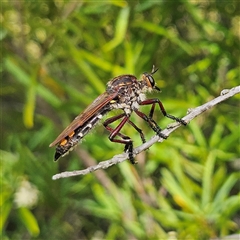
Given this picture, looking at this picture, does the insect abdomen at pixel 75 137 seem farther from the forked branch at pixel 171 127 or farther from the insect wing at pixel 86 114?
the forked branch at pixel 171 127

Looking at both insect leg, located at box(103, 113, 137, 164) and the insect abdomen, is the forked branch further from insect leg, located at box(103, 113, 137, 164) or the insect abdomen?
the insect abdomen

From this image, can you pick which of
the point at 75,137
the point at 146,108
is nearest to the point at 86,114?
the point at 75,137

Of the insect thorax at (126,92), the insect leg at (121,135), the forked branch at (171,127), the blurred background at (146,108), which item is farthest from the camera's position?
the blurred background at (146,108)

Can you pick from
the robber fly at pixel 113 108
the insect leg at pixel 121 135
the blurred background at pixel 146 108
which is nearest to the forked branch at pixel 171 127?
the insect leg at pixel 121 135

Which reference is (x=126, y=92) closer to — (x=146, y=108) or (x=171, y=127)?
(x=146, y=108)

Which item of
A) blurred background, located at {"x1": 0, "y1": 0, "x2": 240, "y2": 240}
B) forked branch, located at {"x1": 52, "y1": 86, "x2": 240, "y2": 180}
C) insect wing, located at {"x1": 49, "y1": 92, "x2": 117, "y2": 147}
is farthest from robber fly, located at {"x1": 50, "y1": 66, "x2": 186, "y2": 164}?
forked branch, located at {"x1": 52, "y1": 86, "x2": 240, "y2": 180}

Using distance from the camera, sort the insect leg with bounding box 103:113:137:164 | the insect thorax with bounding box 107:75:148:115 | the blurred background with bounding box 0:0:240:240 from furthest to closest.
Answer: the blurred background with bounding box 0:0:240:240 < the insect thorax with bounding box 107:75:148:115 < the insect leg with bounding box 103:113:137:164

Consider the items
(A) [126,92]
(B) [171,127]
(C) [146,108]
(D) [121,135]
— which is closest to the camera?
(B) [171,127]

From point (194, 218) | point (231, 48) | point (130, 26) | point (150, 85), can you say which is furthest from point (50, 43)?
point (194, 218)
